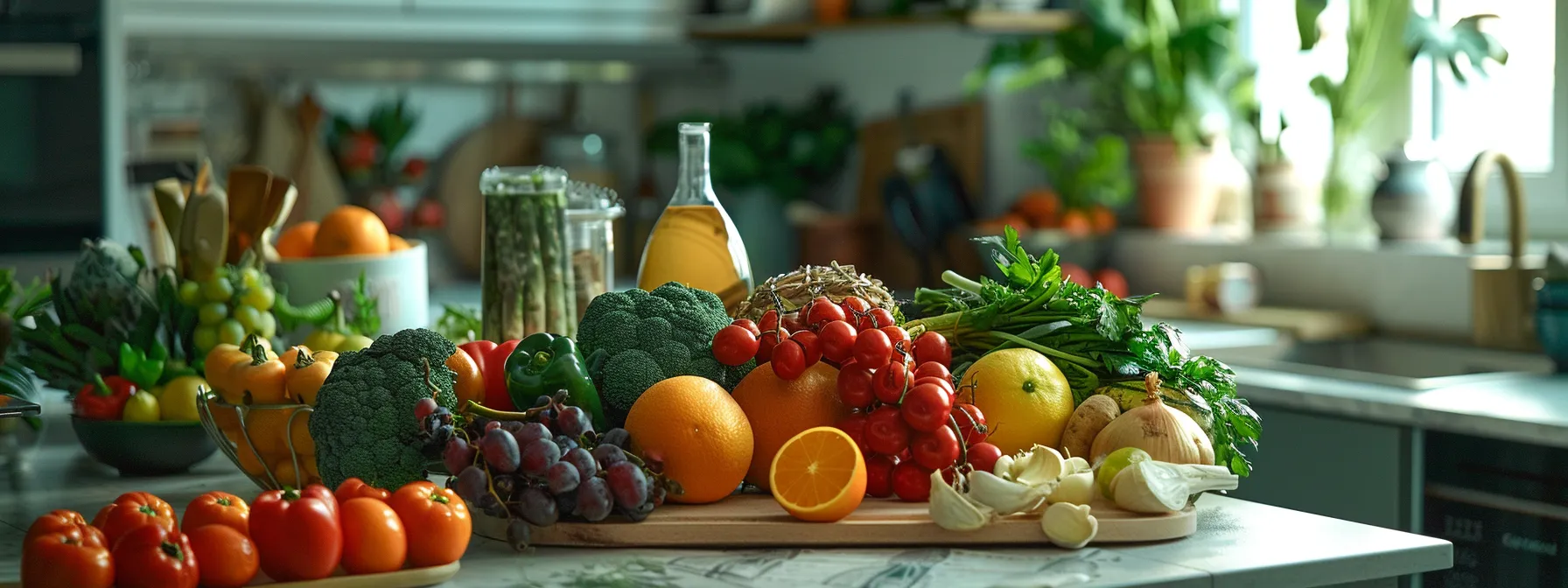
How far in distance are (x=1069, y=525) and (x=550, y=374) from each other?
428 millimetres

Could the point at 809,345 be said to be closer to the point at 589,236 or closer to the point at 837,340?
the point at 837,340

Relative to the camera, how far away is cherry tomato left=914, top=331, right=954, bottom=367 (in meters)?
1.30

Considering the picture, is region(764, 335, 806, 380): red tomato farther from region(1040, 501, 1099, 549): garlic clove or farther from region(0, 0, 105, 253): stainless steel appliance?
region(0, 0, 105, 253): stainless steel appliance

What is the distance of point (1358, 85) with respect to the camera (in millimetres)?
2998

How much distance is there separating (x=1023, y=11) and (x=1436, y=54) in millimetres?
941

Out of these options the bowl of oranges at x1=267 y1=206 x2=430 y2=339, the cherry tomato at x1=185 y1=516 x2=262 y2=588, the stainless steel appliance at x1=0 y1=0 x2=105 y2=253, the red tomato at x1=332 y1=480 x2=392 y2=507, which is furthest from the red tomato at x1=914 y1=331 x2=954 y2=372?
the stainless steel appliance at x1=0 y1=0 x2=105 y2=253

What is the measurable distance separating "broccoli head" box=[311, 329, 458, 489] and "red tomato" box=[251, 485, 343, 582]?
0.18m

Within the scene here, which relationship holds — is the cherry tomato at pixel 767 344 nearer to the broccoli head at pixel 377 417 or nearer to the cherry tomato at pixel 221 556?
the broccoli head at pixel 377 417

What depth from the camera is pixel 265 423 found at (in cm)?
134

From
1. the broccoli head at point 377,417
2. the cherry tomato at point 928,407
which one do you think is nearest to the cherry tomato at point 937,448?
the cherry tomato at point 928,407

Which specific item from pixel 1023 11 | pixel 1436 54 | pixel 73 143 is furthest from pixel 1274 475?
pixel 73 143

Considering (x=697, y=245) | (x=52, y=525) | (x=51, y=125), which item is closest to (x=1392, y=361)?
(x=697, y=245)

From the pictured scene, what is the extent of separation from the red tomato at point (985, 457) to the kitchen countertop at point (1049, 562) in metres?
0.08

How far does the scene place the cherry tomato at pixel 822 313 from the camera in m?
1.27
